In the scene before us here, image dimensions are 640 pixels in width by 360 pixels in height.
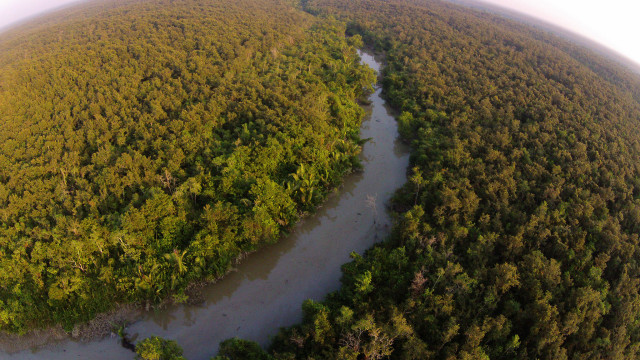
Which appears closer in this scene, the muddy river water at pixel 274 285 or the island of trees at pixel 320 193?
the island of trees at pixel 320 193

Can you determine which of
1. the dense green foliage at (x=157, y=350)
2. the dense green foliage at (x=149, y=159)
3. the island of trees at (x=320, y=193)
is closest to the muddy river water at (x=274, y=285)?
the dense green foliage at (x=149, y=159)

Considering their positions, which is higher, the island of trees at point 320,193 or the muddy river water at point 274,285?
the island of trees at point 320,193

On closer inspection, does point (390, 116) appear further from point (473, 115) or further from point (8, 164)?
point (8, 164)

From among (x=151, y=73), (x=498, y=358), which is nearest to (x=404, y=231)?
(x=498, y=358)

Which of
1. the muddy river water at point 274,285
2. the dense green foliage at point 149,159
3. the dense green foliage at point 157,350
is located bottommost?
the muddy river water at point 274,285

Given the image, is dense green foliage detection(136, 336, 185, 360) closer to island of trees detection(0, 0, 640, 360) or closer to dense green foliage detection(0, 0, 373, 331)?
island of trees detection(0, 0, 640, 360)

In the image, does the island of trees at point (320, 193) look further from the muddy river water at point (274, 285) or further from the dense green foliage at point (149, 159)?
the muddy river water at point (274, 285)
